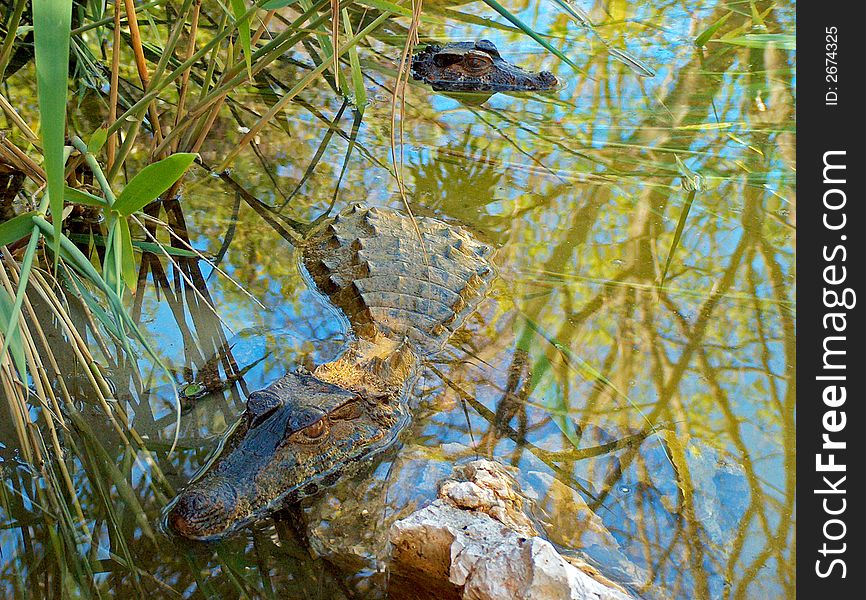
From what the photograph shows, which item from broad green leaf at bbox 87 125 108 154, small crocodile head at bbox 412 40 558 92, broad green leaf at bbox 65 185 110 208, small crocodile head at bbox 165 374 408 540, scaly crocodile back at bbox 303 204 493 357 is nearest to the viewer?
broad green leaf at bbox 65 185 110 208

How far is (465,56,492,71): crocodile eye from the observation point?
5855mm

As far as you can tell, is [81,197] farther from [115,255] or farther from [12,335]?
[12,335]

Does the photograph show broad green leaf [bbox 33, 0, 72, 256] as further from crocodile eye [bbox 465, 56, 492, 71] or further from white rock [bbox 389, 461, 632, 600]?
crocodile eye [bbox 465, 56, 492, 71]

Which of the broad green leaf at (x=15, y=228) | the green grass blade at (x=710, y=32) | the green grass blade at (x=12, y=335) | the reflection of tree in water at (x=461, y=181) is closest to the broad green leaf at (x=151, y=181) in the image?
the broad green leaf at (x=15, y=228)

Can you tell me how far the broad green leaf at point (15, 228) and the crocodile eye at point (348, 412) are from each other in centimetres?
120

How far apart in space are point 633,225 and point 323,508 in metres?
2.23

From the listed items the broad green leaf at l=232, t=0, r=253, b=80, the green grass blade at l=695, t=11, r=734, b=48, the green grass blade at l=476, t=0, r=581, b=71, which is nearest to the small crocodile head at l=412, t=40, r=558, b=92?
the green grass blade at l=695, t=11, r=734, b=48

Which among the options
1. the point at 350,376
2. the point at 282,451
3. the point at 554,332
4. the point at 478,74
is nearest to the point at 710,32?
the point at 478,74

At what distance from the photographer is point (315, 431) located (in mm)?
2869

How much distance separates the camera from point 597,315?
3.59 m

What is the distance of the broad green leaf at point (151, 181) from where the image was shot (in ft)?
6.66

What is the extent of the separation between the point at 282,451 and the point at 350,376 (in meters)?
0.46

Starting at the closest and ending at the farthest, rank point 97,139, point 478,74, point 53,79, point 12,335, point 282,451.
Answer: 1. point 53,79
2. point 12,335
3. point 97,139
4. point 282,451
5. point 478,74
